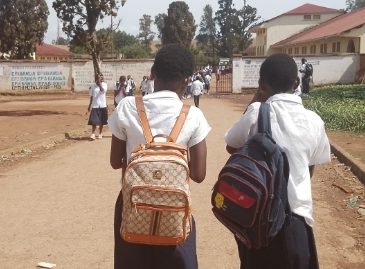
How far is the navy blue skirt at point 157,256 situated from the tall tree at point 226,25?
271 ft

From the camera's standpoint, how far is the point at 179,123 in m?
2.52

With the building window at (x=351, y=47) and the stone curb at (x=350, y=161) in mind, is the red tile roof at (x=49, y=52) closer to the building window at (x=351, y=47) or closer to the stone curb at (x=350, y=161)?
the building window at (x=351, y=47)

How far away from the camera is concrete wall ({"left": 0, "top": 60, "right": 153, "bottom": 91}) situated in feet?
99.1

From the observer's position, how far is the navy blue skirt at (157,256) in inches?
99.0

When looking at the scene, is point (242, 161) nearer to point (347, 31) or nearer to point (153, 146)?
point (153, 146)

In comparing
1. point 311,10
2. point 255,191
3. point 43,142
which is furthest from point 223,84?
point 255,191

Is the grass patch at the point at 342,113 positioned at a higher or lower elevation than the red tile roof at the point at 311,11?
lower

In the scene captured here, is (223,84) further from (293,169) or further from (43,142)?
(293,169)

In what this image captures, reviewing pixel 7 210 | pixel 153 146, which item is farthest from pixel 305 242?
pixel 7 210

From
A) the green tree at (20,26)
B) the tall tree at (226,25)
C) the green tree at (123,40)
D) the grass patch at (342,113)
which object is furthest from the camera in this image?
the tall tree at (226,25)

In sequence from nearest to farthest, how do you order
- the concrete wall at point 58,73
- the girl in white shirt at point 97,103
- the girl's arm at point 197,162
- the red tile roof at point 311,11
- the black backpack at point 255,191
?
the black backpack at point 255,191 → the girl's arm at point 197,162 → the girl in white shirt at point 97,103 → the concrete wall at point 58,73 → the red tile roof at point 311,11

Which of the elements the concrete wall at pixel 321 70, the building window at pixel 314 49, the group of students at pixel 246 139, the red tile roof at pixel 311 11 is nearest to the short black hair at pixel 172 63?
the group of students at pixel 246 139

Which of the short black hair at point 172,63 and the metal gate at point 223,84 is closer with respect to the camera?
the short black hair at point 172,63

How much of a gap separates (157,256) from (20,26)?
148ft
